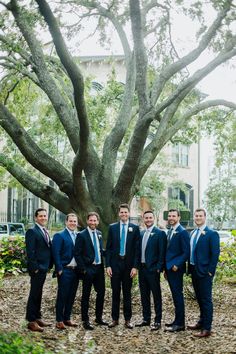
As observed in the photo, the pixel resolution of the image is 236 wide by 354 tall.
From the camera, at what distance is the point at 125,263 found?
388 inches

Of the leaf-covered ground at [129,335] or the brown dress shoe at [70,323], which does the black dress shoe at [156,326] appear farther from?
the brown dress shoe at [70,323]

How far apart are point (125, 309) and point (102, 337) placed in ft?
3.10

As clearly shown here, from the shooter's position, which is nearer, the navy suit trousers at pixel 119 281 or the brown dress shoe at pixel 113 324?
the brown dress shoe at pixel 113 324

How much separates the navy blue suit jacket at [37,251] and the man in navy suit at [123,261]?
1.14 metres

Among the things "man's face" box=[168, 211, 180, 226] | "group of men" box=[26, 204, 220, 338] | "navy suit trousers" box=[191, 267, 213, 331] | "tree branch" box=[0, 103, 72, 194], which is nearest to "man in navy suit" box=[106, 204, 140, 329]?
"group of men" box=[26, 204, 220, 338]

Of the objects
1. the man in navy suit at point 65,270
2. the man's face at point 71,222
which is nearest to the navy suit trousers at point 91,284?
the man in navy suit at point 65,270

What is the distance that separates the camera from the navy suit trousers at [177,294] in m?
9.41

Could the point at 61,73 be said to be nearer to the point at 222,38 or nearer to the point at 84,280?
the point at 222,38

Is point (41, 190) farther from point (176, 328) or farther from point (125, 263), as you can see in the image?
point (176, 328)

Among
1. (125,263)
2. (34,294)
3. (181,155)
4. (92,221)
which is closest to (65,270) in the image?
(34,294)

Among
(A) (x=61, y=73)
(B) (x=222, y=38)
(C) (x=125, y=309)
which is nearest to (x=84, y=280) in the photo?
(C) (x=125, y=309)

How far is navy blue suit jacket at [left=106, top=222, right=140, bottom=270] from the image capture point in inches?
389

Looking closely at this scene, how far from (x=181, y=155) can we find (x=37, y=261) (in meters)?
34.1

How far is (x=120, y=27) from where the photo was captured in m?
16.7
